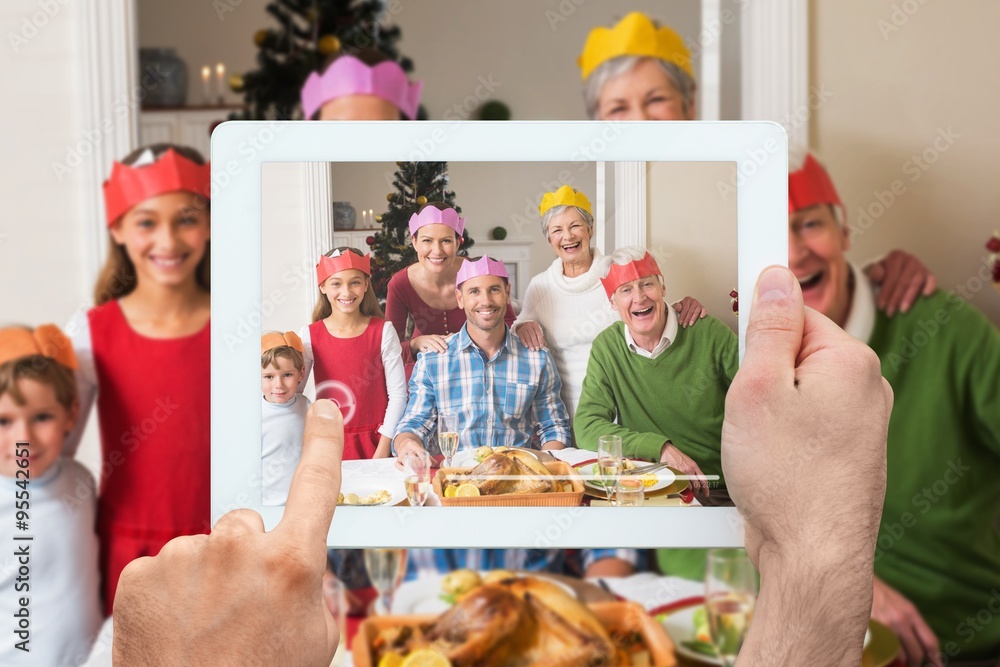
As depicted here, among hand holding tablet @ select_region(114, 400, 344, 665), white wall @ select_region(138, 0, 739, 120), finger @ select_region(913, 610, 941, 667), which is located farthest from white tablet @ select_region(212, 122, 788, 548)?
white wall @ select_region(138, 0, 739, 120)

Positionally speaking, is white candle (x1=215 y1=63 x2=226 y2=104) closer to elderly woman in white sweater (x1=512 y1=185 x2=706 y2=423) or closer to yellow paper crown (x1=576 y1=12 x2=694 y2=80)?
yellow paper crown (x1=576 y1=12 x2=694 y2=80)

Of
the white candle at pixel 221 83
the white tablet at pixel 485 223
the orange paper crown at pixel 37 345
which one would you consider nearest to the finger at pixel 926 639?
the white tablet at pixel 485 223

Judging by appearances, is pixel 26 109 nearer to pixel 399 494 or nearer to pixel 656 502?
pixel 399 494

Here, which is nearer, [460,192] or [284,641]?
[284,641]

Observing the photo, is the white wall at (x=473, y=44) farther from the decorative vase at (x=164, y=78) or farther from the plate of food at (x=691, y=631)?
the plate of food at (x=691, y=631)

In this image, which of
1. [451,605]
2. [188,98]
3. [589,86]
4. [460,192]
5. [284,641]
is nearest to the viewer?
[284,641]

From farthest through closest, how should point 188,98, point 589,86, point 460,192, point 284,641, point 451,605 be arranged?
point 188,98, point 589,86, point 451,605, point 460,192, point 284,641

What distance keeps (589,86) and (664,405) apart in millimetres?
826

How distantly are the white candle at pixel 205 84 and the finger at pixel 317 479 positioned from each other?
1.64 meters

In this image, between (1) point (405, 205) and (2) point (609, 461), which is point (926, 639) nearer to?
(2) point (609, 461)

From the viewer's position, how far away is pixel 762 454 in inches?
23.8

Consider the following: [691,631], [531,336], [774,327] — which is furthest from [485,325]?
[691,631]

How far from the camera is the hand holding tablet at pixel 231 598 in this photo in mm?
503

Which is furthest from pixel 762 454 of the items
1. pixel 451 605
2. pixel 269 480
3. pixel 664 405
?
pixel 451 605
